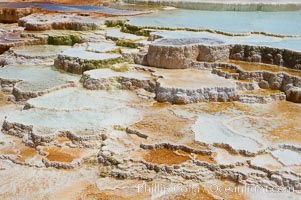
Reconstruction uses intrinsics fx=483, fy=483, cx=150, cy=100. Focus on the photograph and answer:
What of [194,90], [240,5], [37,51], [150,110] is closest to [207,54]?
[194,90]

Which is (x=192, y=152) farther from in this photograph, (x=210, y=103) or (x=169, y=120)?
(x=210, y=103)

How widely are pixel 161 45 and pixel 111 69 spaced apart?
39.9 inches

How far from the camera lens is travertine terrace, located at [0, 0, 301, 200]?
5422 mm

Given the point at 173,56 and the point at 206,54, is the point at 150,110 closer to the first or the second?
the point at 173,56

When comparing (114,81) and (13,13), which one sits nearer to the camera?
(114,81)

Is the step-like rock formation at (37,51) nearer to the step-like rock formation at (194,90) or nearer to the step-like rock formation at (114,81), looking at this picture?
the step-like rock formation at (114,81)

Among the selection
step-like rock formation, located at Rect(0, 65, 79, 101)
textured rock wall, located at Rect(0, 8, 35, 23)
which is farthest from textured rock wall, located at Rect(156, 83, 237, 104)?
textured rock wall, located at Rect(0, 8, 35, 23)

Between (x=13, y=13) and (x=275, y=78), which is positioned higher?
(x=13, y=13)

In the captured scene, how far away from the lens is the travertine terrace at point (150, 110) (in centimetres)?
542

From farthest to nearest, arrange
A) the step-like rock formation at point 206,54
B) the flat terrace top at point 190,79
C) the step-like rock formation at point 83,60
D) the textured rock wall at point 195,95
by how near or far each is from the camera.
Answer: the step-like rock formation at point 83,60 < the step-like rock formation at point 206,54 < the flat terrace top at point 190,79 < the textured rock wall at point 195,95

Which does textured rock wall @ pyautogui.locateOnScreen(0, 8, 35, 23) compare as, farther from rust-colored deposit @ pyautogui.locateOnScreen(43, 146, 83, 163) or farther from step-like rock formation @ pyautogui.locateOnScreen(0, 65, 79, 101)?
rust-colored deposit @ pyautogui.locateOnScreen(43, 146, 83, 163)

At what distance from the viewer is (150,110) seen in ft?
23.7

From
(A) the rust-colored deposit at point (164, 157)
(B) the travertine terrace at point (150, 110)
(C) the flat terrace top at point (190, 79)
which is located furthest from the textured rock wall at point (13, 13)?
(A) the rust-colored deposit at point (164, 157)

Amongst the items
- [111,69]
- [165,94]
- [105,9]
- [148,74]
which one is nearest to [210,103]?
[165,94]
